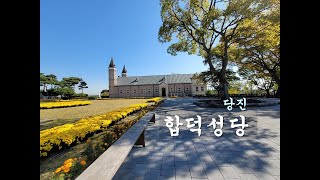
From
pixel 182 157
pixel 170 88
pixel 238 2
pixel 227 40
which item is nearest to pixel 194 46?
pixel 227 40

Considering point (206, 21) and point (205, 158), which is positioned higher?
point (206, 21)

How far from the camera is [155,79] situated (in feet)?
202

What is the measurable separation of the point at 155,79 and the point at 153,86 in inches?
113

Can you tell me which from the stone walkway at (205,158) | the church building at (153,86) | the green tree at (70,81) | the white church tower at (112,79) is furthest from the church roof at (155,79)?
the stone walkway at (205,158)

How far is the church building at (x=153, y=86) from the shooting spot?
55822 millimetres

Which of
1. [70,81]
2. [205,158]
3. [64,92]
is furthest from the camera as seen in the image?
[70,81]

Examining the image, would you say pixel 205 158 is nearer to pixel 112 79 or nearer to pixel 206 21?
pixel 206 21

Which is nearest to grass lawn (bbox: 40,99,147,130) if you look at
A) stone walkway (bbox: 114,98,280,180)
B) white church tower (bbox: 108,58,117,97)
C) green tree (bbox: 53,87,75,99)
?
stone walkway (bbox: 114,98,280,180)

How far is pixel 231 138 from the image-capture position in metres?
6.66

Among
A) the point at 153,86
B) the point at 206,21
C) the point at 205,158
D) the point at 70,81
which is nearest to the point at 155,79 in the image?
the point at 153,86
